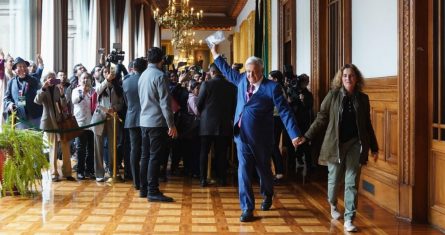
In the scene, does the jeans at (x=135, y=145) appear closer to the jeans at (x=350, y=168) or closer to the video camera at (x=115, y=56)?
the video camera at (x=115, y=56)

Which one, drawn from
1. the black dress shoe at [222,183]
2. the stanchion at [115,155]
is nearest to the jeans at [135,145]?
the stanchion at [115,155]

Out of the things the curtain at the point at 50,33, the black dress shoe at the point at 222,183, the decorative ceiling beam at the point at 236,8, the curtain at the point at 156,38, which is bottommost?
the black dress shoe at the point at 222,183

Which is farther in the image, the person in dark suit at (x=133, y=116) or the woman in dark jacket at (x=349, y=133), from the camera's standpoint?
the person in dark suit at (x=133, y=116)

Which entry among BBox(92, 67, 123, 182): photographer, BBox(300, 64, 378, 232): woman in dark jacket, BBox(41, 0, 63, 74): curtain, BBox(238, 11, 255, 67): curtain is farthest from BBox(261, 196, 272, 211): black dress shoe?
BBox(238, 11, 255, 67): curtain

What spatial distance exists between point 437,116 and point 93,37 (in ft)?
22.5

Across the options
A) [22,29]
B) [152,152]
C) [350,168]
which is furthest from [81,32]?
[350,168]

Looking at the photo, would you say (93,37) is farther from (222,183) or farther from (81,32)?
(222,183)

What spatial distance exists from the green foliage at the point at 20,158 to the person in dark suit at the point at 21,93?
65 cm

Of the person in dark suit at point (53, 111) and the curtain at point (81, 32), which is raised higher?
the curtain at point (81, 32)

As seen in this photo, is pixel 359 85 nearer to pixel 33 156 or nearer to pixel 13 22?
pixel 33 156

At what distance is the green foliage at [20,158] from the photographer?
5.25 metres

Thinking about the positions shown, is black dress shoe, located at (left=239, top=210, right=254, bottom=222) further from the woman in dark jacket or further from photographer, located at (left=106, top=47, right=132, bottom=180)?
photographer, located at (left=106, top=47, right=132, bottom=180)

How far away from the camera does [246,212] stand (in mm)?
4539

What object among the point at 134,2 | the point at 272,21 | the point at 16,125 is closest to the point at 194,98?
the point at 16,125
